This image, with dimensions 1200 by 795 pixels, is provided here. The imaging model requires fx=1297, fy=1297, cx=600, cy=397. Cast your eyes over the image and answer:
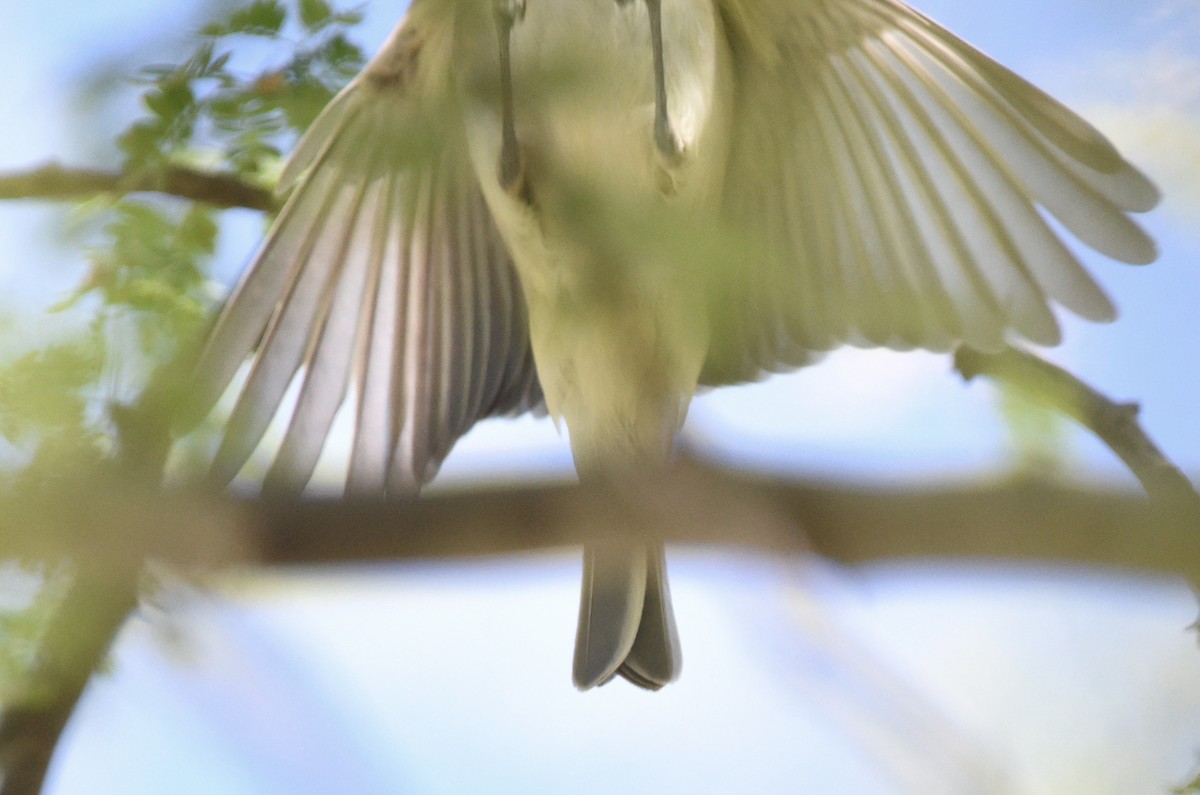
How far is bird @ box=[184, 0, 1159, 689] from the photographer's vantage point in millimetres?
2291

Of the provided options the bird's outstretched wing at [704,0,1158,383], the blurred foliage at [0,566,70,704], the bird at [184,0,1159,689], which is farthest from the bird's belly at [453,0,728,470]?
the blurred foliage at [0,566,70,704]

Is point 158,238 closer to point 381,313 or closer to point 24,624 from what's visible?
point 24,624

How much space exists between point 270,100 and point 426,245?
1456 mm

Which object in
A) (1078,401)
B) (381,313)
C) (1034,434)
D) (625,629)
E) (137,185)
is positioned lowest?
(625,629)

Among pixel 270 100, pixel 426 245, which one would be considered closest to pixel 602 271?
pixel 270 100

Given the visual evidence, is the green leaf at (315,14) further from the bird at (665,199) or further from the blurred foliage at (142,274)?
the bird at (665,199)

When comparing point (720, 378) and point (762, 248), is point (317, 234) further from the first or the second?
point (762, 248)

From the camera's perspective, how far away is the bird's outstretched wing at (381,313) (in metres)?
2.45

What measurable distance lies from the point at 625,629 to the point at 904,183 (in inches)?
43.4

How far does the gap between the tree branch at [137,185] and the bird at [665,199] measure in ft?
0.52

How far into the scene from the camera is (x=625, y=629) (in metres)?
2.44

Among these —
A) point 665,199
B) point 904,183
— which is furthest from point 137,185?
point 904,183

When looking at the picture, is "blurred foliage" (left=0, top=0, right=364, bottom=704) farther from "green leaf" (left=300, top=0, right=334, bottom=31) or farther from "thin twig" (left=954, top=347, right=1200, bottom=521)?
"thin twig" (left=954, top=347, right=1200, bottom=521)

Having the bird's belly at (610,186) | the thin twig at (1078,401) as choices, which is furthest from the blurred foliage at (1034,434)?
the bird's belly at (610,186)
